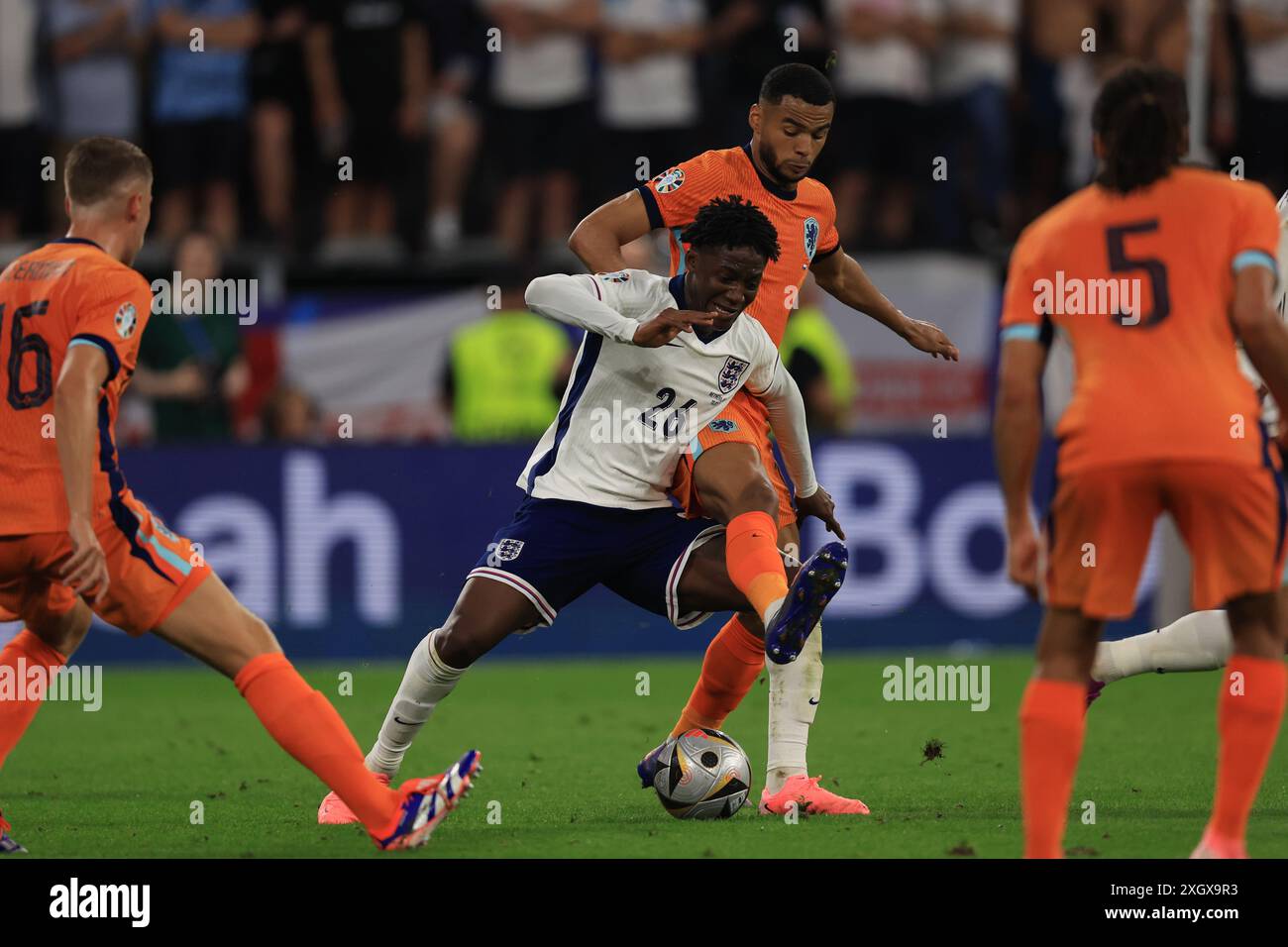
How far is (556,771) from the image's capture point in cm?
791

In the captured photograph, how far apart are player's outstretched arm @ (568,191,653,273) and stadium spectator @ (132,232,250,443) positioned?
6.13 m

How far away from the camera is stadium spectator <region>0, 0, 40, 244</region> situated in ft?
47.3

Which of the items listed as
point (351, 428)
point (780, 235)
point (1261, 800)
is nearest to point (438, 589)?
point (351, 428)

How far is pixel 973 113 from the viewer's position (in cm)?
1449

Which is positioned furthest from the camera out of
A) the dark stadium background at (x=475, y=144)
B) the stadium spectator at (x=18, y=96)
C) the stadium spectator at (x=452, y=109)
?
the stadium spectator at (x=452, y=109)

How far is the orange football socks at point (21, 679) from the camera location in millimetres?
6133

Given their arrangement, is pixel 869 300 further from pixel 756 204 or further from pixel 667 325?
pixel 667 325

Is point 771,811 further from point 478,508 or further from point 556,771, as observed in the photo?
point 478,508

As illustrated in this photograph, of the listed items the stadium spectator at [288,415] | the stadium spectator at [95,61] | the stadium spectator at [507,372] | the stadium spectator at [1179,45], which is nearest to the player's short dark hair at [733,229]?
the stadium spectator at [507,372]

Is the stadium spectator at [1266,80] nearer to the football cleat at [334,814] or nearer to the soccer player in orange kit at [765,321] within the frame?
the soccer player in orange kit at [765,321]

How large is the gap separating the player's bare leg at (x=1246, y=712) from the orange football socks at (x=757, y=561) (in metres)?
1.55

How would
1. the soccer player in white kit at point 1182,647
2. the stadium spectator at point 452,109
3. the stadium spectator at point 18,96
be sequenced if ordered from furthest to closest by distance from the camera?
the stadium spectator at point 452,109 < the stadium spectator at point 18,96 < the soccer player in white kit at point 1182,647

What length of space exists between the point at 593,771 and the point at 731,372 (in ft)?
6.45

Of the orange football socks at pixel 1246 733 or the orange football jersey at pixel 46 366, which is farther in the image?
the orange football jersey at pixel 46 366
